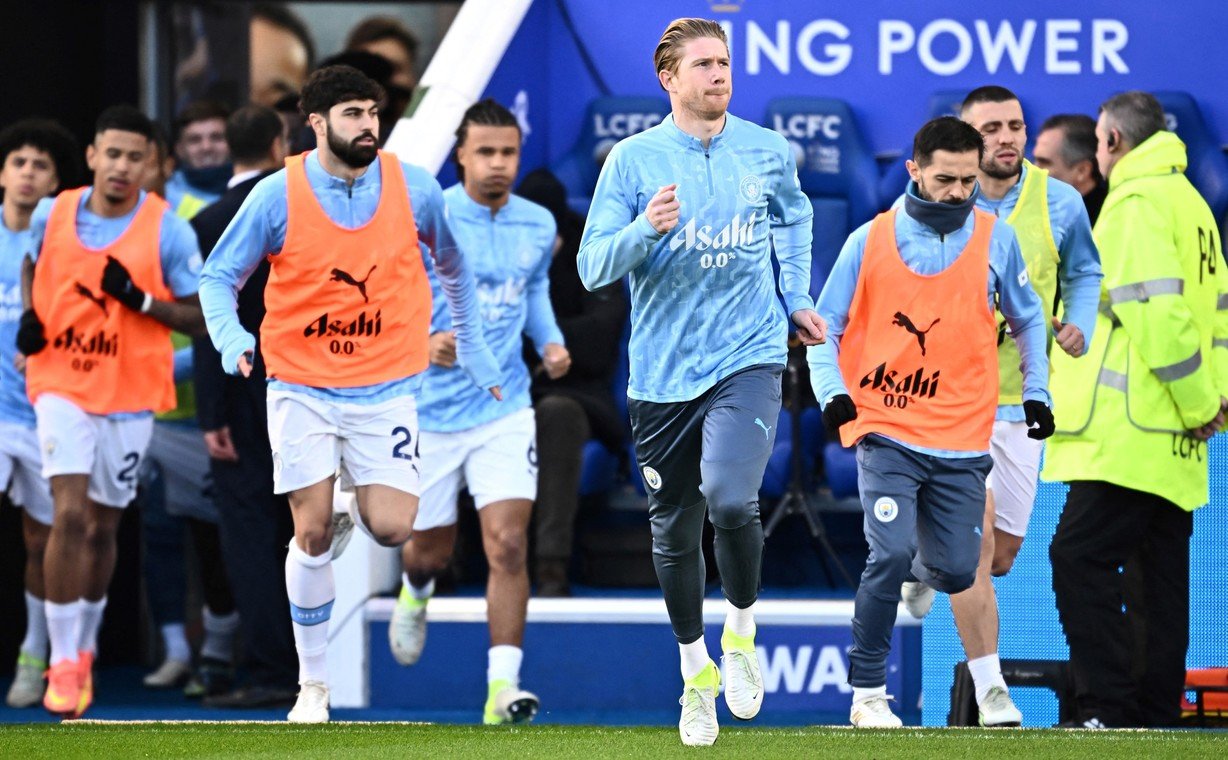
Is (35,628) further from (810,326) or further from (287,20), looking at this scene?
(287,20)

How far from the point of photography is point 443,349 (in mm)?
7922

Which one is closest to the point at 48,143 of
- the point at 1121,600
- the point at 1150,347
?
the point at 1150,347

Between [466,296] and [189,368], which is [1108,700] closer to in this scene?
[466,296]

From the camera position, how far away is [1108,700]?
23.6ft

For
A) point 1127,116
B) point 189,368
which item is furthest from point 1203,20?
point 189,368

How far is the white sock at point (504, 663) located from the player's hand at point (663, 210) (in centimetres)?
279

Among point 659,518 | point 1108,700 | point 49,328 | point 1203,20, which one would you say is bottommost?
point 1108,700

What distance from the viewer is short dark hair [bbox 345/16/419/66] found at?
13.9m

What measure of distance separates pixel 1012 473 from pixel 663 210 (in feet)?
8.04

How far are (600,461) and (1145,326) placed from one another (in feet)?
8.84

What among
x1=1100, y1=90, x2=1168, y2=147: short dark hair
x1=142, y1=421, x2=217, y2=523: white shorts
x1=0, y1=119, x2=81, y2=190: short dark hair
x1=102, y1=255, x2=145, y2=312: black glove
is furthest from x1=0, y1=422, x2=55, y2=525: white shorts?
x1=1100, y1=90, x2=1168, y2=147: short dark hair

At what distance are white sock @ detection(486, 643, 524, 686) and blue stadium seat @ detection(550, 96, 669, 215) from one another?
2962 mm

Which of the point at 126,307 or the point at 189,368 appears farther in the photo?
the point at 189,368

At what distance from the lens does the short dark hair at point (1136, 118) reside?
7.47 metres
